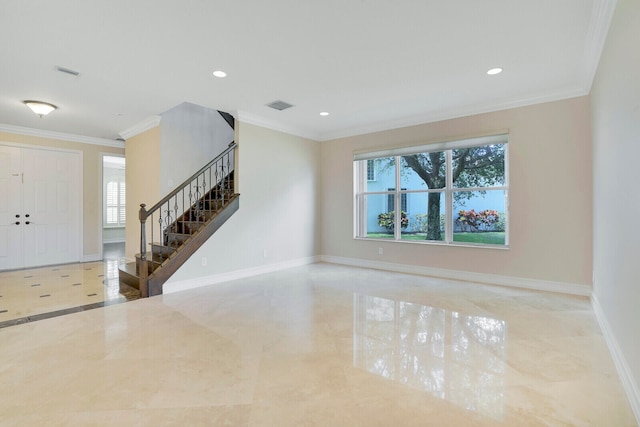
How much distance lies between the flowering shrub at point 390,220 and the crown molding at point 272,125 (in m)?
2.14

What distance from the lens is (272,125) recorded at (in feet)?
18.3

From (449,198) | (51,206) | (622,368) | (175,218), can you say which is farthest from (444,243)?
Result: (51,206)

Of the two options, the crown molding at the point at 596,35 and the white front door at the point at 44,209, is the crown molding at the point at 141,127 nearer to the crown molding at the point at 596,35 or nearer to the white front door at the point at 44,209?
the white front door at the point at 44,209

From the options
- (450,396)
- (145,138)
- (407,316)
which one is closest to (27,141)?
(145,138)

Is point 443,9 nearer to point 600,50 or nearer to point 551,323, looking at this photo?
point 600,50

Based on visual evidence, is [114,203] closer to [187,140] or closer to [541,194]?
[187,140]

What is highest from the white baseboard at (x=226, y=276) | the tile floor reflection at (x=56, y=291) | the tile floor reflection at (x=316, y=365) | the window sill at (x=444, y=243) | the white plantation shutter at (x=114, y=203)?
the white plantation shutter at (x=114, y=203)

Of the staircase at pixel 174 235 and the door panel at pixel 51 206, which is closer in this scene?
the staircase at pixel 174 235

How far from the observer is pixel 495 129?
181 inches

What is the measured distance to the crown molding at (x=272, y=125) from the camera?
509 centimetres

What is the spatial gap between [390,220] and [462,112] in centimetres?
217

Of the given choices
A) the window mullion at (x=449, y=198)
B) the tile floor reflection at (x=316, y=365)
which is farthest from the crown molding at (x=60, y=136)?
the window mullion at (x=449, y=198)

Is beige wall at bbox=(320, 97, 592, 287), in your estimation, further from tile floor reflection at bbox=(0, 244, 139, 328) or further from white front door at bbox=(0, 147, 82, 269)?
white front door at bbox=(0, 147, 82, 269)

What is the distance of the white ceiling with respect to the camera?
2.44m
